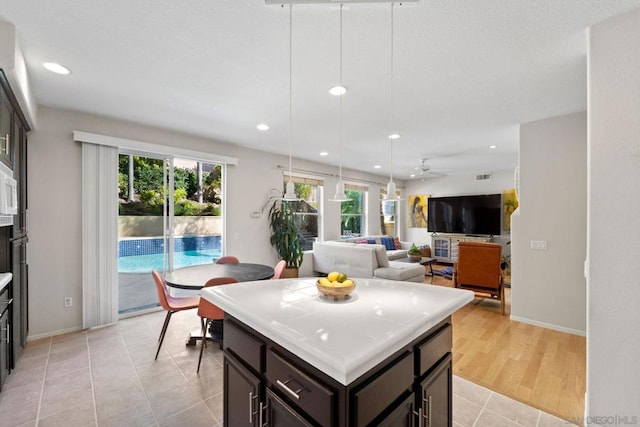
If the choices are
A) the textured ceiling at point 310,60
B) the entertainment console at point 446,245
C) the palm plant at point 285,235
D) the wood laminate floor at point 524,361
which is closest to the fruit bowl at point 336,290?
the textured ceiling at point 310,60

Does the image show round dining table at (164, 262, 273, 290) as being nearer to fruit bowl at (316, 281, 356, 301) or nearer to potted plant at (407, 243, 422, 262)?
fruit bowl at (316, 281, 356, 301)

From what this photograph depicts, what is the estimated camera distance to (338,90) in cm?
250

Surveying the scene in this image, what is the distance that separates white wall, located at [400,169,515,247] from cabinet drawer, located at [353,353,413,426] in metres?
6.82

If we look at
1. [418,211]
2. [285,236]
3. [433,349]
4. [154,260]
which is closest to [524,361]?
[433,349]

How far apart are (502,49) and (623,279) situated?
5.41ft

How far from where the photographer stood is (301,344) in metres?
0.96

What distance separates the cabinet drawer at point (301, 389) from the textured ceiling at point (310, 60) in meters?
1.82

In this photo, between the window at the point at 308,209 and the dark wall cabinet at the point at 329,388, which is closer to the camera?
the dark wall cabinet at the point at 329,388

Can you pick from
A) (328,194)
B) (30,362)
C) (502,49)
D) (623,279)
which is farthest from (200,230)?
(623,279)

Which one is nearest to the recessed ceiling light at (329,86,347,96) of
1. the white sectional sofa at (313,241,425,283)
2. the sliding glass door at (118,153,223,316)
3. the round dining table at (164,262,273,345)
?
the round dining table at (164,262,273,345)

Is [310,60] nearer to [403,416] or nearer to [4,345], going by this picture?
[403,416]

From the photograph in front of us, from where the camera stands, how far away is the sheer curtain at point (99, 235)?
3.19 metres

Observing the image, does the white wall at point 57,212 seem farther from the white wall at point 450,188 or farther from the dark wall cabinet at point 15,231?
the white wall at point 450,188

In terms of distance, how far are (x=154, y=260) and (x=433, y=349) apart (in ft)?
13.0
